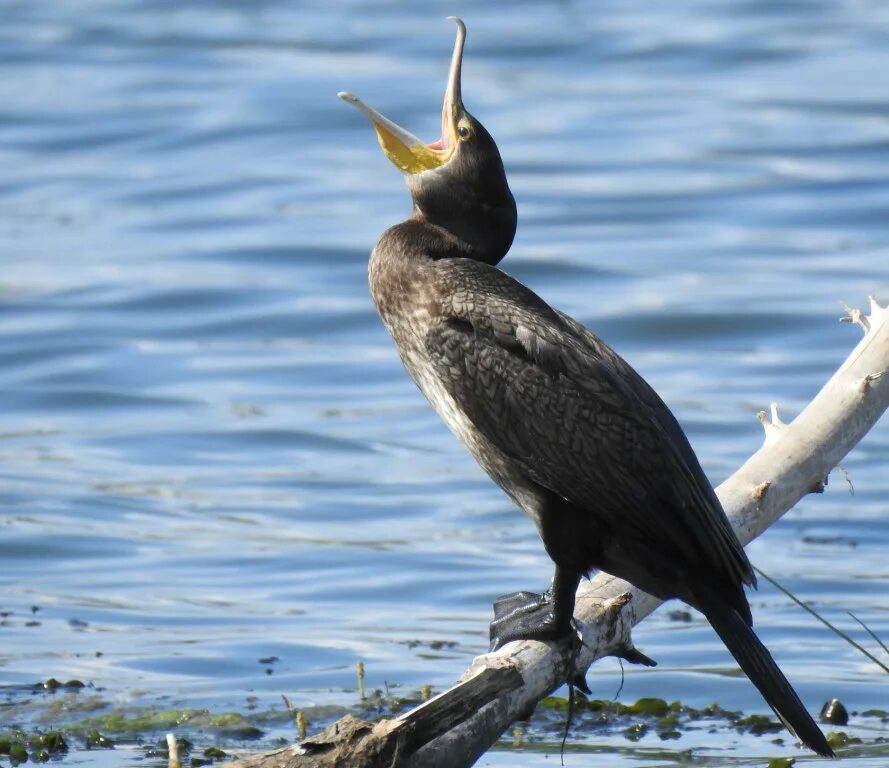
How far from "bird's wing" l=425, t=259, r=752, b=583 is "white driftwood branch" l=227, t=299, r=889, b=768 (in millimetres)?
264

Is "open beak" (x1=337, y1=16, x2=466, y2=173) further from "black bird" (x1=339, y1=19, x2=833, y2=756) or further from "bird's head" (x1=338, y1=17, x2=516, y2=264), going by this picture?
"black bird" (x1=339, y1=19, x2=833, y2=756)

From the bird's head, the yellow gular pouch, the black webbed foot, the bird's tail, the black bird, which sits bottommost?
the bird's tail

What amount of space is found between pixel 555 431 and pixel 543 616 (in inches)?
18.5

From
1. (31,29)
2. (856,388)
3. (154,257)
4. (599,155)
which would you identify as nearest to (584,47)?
(599,155)

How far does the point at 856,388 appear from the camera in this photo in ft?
17.0

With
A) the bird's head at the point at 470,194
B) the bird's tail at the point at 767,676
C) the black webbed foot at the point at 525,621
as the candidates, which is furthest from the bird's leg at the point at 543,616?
the bird's head at the point at 470,194

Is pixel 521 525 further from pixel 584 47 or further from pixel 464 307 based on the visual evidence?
pixel 584 47

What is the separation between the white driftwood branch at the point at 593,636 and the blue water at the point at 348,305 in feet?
4.22

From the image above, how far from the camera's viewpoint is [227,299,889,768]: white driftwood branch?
407 cm

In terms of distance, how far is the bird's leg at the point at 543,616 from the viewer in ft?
15.7

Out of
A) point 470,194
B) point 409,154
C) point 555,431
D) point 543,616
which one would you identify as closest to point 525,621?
point 543,616

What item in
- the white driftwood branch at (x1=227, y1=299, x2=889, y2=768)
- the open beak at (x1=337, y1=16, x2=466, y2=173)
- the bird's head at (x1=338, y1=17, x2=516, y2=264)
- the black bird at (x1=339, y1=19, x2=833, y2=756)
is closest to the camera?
the white driftwood branch at (x1=227, y1=299, x2=889, y2=768)

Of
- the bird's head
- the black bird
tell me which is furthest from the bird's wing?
the bird's head

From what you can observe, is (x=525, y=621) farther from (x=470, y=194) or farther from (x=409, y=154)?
(x=409, y=154)
